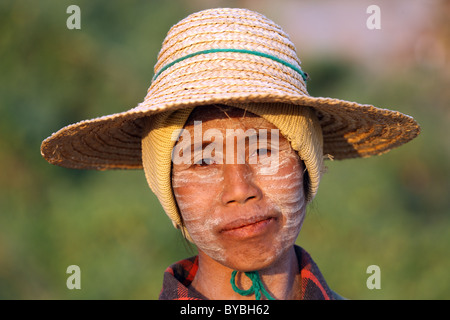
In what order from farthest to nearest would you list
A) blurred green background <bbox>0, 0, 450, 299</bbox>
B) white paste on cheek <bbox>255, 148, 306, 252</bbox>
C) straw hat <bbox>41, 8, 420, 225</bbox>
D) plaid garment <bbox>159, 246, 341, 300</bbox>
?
blurred green background <bbox>0, 0, 450, 299</bbox>
plaid garment <bbox>159, 246, 341, 300</bbox>
white paste on cheek <bbox>255, 148, 306, 252</bbox>
straw hat <bbox>41, 8, 420, 225</bbox>

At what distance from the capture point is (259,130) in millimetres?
1997

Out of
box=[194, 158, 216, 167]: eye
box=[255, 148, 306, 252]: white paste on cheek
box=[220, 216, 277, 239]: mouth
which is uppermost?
box=[194, 158, 216, 167]: eye

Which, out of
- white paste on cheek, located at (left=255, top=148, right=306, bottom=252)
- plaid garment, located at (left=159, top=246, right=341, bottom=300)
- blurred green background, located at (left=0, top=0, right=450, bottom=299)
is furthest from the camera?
blurred green background, located at (left=0, top=0, right=450, bottom=299)

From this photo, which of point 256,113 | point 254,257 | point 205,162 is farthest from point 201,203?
point 256,113

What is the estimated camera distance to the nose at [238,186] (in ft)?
6.21

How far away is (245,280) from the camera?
2145 mm

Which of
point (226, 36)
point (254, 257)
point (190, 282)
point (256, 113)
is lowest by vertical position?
point (190, 282)

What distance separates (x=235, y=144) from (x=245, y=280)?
0.55 metres

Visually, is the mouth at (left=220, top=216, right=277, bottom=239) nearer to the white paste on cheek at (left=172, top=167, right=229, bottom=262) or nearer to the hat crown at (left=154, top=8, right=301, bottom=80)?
the white paste on cheek at (left=172, top=167, right=229, bottom=262)

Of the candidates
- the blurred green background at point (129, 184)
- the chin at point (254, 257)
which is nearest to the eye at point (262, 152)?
the chin at point (254, 257)

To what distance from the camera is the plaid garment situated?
2141 mm

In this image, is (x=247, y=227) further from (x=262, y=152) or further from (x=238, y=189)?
(x=262, y=152)

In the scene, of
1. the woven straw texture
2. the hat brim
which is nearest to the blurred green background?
the hat brim
